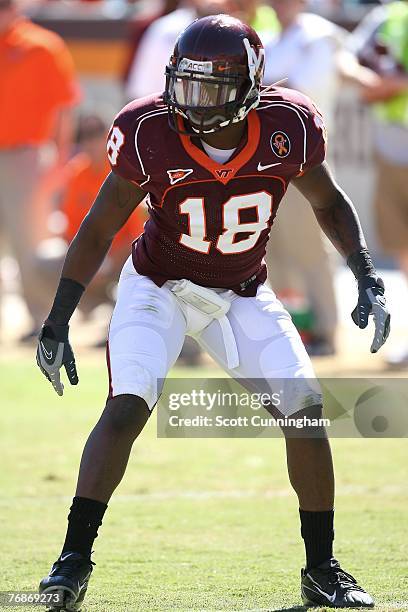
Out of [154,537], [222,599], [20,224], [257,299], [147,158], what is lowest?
[20,224]

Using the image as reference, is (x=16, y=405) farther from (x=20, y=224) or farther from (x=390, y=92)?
(x=390, y=92)

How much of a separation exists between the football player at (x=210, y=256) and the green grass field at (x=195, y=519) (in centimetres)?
38

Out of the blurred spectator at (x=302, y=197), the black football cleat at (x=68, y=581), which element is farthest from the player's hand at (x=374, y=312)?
the blurred spectator at (x=302, y=197)

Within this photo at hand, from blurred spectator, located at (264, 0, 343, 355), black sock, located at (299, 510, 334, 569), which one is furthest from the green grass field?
blurred spectator, located at (264, 0, 343, 355)

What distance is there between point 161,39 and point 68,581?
5.94 metres

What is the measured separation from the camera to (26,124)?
1036cm

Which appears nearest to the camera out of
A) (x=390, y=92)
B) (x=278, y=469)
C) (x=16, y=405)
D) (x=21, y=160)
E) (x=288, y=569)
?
(x=288, y=569)

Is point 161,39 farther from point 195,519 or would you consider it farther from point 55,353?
point 55,353

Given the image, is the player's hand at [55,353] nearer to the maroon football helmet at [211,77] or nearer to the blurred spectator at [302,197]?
the maroon football helmet at [211,77]

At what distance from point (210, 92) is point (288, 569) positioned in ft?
5.86

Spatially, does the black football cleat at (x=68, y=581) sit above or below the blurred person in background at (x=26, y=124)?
above

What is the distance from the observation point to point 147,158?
4578 mm

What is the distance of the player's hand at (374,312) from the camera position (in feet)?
15.2

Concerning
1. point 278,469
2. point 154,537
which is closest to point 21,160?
point 278,469
